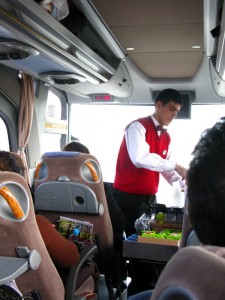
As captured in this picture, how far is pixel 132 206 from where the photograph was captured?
391 cm

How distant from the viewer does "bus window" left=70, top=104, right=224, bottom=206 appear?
596 cm

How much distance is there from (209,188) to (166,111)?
319 cm

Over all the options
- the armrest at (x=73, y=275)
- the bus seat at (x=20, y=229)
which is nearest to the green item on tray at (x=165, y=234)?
the armrest at (x=73, y=275)

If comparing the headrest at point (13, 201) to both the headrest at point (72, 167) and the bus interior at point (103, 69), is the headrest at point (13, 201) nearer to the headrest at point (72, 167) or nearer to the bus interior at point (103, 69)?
the bus interior at point (103, 69)

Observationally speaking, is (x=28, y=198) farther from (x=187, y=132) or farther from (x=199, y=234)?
(x=187, y=132)

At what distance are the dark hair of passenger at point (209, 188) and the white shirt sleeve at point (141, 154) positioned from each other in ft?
8.77

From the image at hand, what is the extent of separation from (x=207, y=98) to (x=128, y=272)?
10.0 ft

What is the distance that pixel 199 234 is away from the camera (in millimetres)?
921

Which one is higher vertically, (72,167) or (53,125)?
(53,125)

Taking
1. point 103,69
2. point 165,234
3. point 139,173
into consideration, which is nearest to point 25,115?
point 103,69

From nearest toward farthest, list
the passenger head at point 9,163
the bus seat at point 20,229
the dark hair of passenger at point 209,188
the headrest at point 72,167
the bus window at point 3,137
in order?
the dark hair of passenger at point 209,188 < the bus seat at point 20,229 < the passenger head at point 9,163 < the headrest at point 72,167 < the bus window at point 3,137

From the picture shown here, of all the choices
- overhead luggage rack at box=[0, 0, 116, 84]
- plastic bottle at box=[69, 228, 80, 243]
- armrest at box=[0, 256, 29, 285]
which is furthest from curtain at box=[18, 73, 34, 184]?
armrest at box=[0, 256, 29, 285]

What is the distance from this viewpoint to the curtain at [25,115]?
5215 millimetres

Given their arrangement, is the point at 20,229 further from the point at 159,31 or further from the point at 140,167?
the point at 159,31
